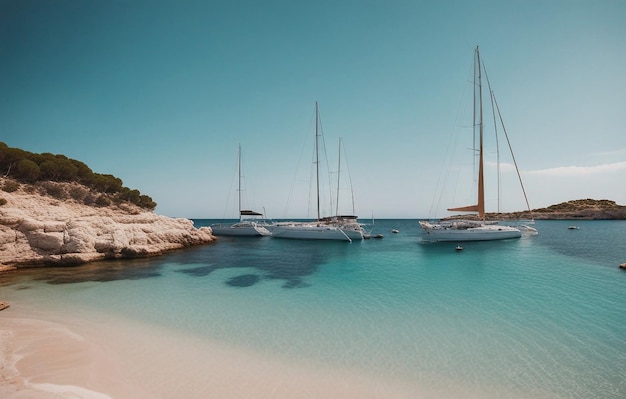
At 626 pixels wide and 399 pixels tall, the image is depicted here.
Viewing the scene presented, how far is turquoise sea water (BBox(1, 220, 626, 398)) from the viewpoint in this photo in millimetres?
5680

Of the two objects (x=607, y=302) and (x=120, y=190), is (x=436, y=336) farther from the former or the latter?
(x=120, y=190)

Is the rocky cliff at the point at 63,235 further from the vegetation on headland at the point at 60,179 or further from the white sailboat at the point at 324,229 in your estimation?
the white sailboat at the point at 324,229

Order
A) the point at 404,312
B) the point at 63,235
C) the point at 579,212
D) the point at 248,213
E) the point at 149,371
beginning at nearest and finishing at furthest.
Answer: the point at 149,371, the point at 404,312, the point at 63,235, the point at 248,213, the point at 579,212

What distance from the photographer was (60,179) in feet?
94.9

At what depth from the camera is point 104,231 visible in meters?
19.9

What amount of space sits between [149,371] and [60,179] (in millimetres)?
34213

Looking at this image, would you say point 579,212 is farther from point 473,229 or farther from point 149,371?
point 149,371

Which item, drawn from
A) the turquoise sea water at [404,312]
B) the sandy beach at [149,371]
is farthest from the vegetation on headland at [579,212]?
the sandy beach at [149,371]

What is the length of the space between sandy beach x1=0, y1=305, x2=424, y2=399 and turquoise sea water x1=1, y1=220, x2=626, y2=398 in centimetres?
55

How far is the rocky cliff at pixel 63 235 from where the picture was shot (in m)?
16.4

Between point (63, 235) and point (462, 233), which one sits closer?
point (63, 235)

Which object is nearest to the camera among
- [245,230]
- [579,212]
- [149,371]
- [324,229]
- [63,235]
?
[149,371]

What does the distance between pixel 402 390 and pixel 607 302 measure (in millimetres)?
10692

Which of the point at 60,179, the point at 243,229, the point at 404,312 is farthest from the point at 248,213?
the point at 404,312
